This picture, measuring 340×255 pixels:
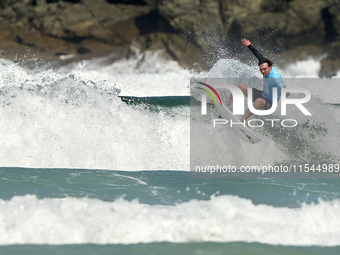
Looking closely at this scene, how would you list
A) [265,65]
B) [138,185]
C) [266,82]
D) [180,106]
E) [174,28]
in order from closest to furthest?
1. [138,185]
2. [265,65]
3. [266,82]
4. [180,106]
5. [174,28]

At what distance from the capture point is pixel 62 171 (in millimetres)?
6781

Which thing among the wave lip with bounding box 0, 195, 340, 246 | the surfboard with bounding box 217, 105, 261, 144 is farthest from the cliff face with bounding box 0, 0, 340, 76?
the wave lip with bounding box 0, 195, 340, 246

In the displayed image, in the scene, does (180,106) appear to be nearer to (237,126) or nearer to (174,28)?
(237,126)

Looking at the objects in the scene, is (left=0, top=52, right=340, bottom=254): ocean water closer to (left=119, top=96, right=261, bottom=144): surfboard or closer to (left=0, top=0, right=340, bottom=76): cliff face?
(left=119, top=96, right=261, bottom=144): surfboard

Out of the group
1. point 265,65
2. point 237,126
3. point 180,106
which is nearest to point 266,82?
point 265,65

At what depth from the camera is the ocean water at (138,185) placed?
372cm

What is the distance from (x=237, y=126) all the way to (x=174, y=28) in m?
11.3

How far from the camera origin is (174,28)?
1803cm

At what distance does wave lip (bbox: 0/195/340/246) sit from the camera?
3729 mm

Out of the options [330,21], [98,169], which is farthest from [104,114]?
[330,21]

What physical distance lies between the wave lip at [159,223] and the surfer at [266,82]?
8.36ft

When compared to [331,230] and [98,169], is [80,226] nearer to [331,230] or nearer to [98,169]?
[331,230]

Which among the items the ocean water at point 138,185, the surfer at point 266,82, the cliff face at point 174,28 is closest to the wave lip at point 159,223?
the ocean water at point 138,185

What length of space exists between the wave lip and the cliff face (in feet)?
46.3
